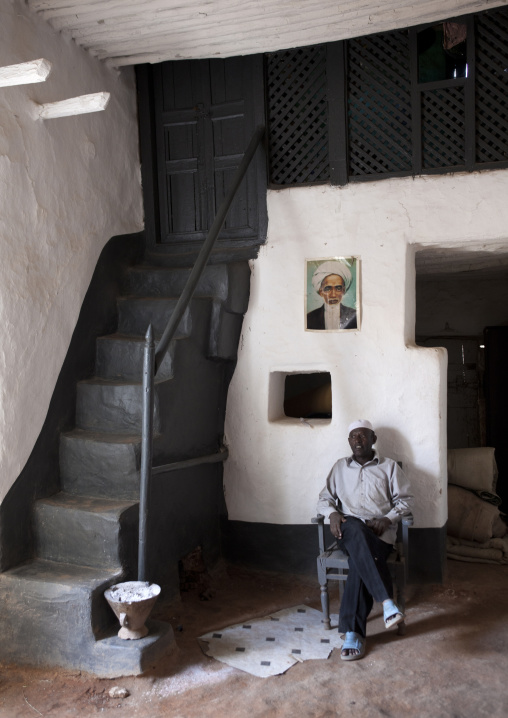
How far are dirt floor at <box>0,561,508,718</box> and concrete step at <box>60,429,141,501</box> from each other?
95cm

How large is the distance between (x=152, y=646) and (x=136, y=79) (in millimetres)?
4469

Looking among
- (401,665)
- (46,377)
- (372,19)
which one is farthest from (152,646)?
(372,19)

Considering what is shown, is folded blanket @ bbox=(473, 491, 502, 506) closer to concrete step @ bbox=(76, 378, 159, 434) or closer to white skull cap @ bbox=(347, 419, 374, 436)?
white skull cap @ bbox=(347, 419, 374, 436)

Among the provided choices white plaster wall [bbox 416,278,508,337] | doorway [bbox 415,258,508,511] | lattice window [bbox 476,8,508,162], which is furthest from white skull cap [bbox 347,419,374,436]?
white plaster wall [bbox 416,278,508,337]

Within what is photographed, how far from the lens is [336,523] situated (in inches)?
170

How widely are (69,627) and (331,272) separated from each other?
3.08 metres

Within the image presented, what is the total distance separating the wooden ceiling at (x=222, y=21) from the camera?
424cm

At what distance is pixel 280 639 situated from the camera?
13.5ft

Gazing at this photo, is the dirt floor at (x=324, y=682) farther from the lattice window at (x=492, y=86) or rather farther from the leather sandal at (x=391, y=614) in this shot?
the lattice window at (x=492, y=86)

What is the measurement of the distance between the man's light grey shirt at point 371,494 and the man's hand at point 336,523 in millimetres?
56

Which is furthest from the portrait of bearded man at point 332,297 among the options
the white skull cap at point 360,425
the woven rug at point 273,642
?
the woven rug at point 273,642

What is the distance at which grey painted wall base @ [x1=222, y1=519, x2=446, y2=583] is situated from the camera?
15.9 feet

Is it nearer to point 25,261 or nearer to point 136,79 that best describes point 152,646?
Result: point 25,261

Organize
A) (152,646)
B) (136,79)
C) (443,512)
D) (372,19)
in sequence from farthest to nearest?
(136,79) < (443,512) < (372,19) < (152,646)
